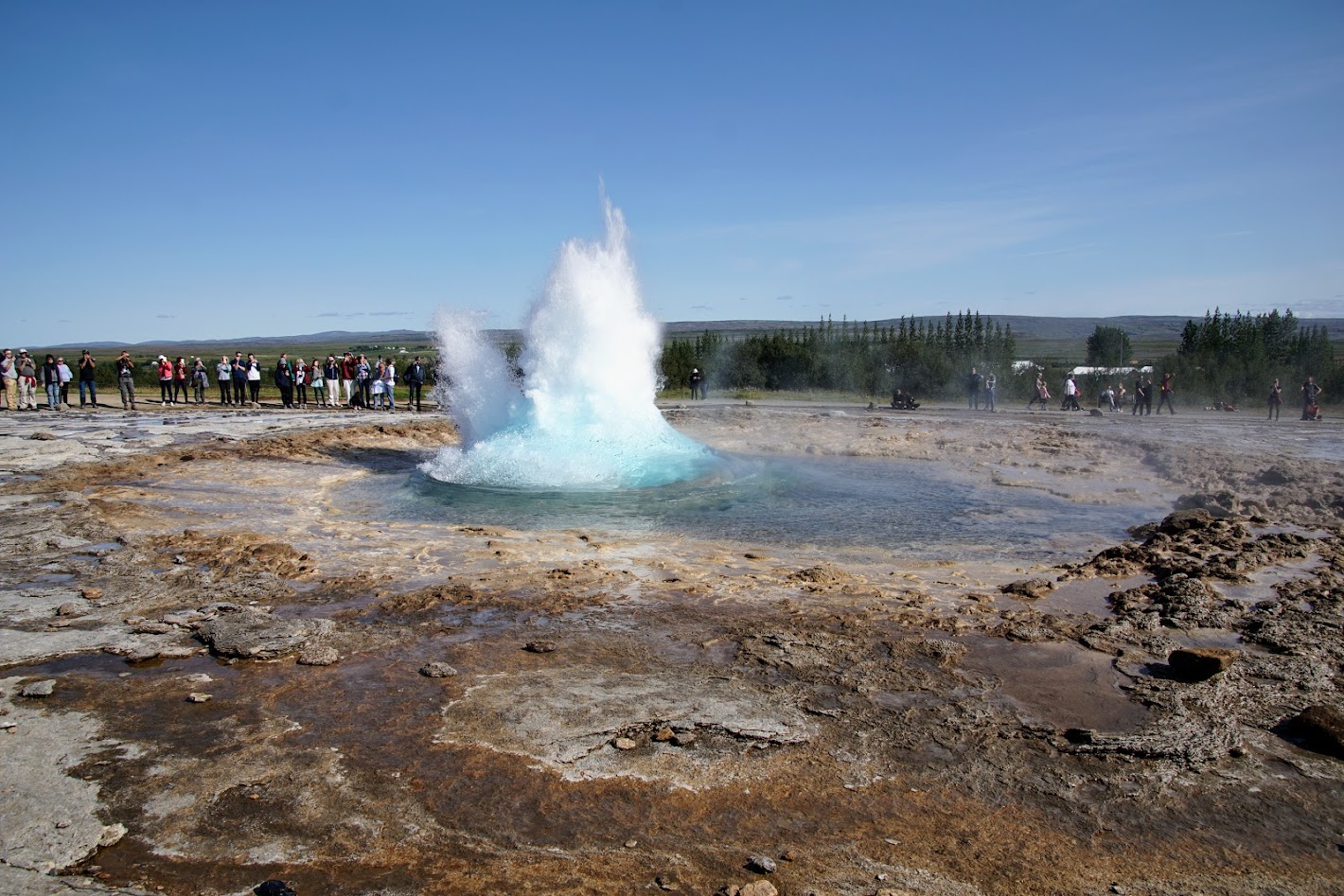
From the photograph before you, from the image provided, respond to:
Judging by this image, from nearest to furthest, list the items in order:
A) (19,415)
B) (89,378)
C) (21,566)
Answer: (21,566), (19,415), (89,378)

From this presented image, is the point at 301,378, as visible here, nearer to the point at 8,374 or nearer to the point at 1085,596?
the point at 8,374

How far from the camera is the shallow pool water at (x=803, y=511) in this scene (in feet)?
30.3

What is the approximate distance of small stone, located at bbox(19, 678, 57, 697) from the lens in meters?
4.72

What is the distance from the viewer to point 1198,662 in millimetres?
5246

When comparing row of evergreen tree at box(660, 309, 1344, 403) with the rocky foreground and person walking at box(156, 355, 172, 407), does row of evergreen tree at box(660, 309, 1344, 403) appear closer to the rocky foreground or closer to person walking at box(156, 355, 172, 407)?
person walking at box(156, 355, 172, 407)

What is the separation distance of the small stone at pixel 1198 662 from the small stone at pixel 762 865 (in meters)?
3.17

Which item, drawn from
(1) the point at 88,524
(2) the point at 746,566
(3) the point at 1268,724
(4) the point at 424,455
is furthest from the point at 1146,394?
(1) the point at 88,524

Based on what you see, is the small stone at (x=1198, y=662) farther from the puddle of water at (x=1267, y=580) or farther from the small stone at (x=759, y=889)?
the small stone at (x=759, y=889)

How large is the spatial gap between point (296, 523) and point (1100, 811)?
8.13m

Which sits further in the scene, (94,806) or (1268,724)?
(1268,724)

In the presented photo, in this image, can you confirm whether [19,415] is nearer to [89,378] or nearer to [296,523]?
[89,378]

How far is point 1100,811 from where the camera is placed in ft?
12.4

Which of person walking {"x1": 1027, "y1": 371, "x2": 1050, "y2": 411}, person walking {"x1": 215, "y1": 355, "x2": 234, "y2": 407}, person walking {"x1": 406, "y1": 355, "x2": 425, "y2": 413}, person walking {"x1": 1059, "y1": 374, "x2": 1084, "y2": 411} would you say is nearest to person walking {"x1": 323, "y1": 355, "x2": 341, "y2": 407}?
person walking {"x1": 406, "y1": 355, "x2": 425, "y2": 413}

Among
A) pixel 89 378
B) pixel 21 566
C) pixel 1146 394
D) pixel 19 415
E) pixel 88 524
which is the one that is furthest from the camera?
pixel 1146 394
